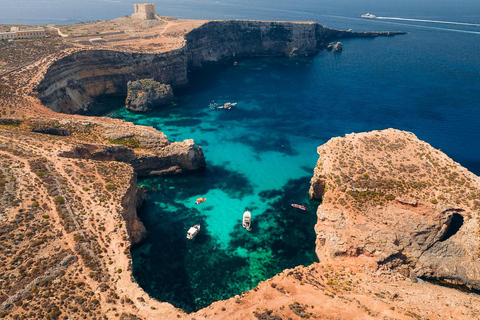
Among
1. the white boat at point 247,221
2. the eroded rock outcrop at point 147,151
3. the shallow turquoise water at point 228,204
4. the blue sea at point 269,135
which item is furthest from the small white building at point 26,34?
the white boat at point 247,221

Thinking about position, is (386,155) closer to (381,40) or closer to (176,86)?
(176,86)

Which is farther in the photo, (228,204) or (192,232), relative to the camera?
(228,204)

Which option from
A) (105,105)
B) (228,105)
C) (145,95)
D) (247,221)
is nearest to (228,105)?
(228,105)

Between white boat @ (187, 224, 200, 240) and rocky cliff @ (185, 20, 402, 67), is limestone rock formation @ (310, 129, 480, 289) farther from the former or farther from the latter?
rocky cliff @ (185, 20, 402, 67)

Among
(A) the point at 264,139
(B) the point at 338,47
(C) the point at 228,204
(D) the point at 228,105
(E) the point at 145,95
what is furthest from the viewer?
(B) the point at 338,47

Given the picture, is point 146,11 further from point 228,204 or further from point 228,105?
point 228,204

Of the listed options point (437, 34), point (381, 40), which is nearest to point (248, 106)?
point (381, 40)

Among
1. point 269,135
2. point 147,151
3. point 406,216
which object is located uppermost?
point 147,151

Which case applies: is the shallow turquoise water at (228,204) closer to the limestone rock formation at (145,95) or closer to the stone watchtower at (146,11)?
the limestone rock formation at (145,95)
